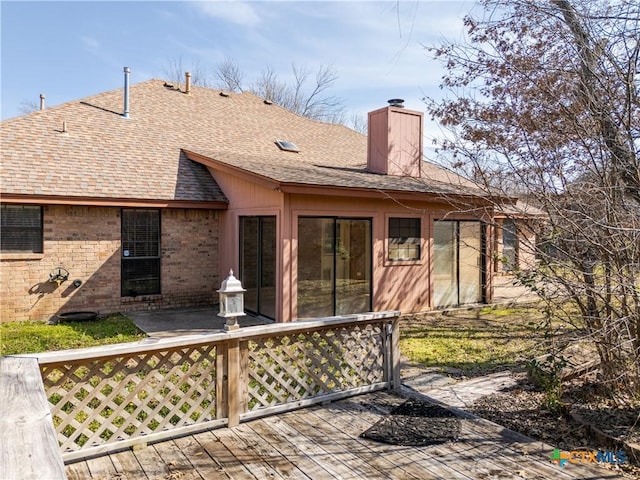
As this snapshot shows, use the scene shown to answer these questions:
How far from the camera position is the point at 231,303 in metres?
4.28

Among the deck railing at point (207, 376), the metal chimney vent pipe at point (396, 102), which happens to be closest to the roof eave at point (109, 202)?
the metal chimney vent pipe at point (396, 102)

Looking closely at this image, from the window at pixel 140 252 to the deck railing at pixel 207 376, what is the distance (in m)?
5.12

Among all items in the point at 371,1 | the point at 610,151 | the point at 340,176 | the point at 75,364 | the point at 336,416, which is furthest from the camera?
the point at 340,176

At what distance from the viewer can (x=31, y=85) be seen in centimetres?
1927

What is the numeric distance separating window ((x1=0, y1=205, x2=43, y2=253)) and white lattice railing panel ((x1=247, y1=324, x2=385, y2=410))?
6496 millimetres

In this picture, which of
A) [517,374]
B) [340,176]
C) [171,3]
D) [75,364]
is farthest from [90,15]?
[517,374]

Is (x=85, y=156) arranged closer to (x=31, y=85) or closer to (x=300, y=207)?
(x=300, y=207)

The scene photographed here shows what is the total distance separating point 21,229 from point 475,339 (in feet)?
29.8

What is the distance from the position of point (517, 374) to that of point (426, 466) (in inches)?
112

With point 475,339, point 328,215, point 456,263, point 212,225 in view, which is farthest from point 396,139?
point 475,339

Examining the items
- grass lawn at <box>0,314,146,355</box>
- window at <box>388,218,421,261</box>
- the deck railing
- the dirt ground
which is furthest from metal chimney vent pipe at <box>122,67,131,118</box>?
the dirt ground

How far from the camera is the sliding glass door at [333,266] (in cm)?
875

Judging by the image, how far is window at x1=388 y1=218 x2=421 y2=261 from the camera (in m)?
9.80

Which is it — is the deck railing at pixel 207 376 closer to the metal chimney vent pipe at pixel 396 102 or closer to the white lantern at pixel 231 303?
the white lantern at pixel 231 303
